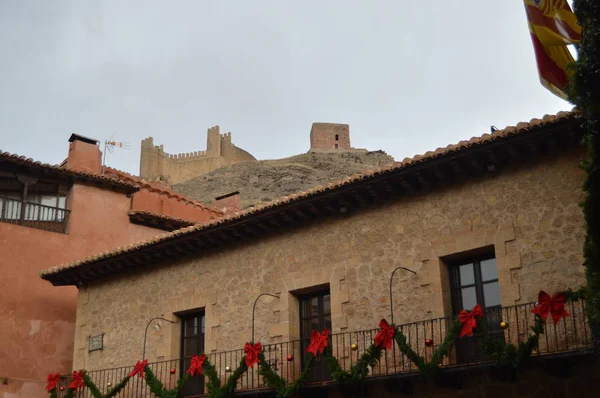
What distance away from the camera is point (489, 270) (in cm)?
1438

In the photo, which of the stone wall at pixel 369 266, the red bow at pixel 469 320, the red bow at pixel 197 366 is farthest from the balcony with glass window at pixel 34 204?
the red bow at pixel 469 320

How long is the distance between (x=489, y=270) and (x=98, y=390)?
27.5 ft

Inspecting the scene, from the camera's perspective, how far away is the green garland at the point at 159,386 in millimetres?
16456

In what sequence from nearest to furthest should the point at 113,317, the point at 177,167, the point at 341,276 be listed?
the point at 341,276 → the point at 113,317 → the point at 177,167

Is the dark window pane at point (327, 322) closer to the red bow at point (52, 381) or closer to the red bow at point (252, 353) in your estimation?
the red bow at point (252, 353)

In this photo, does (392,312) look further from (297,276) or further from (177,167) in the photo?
(177,167)

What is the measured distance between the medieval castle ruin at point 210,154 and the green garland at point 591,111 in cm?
6704

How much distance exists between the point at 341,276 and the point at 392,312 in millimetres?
1449

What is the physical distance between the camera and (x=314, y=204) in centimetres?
1623

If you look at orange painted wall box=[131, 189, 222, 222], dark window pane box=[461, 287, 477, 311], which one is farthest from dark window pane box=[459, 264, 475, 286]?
orange painted wall box=[131, 189, 222, 222]

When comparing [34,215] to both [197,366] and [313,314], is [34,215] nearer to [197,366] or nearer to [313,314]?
[197,366]

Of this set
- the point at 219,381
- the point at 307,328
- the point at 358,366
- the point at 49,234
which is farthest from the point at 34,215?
the point at 358,366

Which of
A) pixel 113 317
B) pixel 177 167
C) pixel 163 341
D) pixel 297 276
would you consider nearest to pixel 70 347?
pixel 113 317

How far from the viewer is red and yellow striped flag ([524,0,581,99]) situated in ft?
41.2
